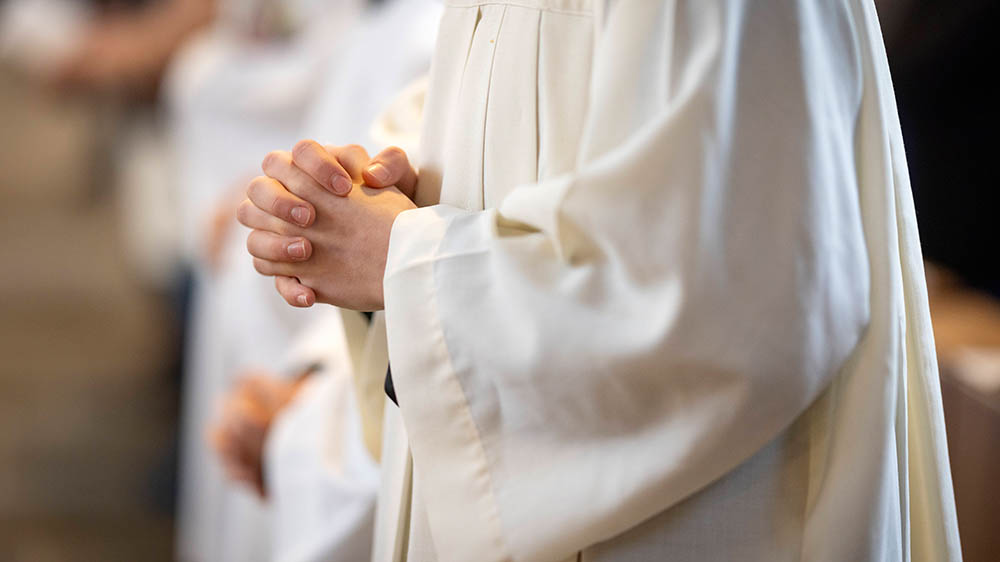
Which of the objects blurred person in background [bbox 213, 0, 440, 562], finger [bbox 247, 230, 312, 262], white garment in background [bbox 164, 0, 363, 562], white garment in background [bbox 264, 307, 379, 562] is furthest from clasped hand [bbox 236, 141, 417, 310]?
white garment in background [bbox 164, 0, 363, 562]

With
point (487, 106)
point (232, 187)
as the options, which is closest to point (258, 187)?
point (487, 106)

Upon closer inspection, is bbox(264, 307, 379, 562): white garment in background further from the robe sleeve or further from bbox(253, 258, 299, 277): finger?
the robe sleeve

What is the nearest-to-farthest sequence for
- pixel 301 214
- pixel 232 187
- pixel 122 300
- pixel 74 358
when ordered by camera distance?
1. pixel 301 214
2. pixel 232 187
3. pixel 74 358
4. pixel 122 300

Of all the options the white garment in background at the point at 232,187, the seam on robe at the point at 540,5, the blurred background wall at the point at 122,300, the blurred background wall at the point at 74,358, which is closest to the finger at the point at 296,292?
the seam on robe at the point at 540,5

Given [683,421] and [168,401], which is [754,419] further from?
[168,401]

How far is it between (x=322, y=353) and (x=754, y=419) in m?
0.86

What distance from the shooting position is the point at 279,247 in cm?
79

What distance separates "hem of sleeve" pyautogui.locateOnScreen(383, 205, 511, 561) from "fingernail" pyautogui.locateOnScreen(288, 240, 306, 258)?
0.07 metres

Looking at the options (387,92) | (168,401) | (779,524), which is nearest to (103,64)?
(168,401)

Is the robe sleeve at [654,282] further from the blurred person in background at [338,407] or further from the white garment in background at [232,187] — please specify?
the white garment in background at [232,187]

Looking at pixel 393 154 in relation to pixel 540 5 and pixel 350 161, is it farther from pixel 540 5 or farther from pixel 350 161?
pixel 540 5

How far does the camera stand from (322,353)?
1.45 meters

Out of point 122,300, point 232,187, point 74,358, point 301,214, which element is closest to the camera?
point 301,214

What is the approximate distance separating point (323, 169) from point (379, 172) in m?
0.05
